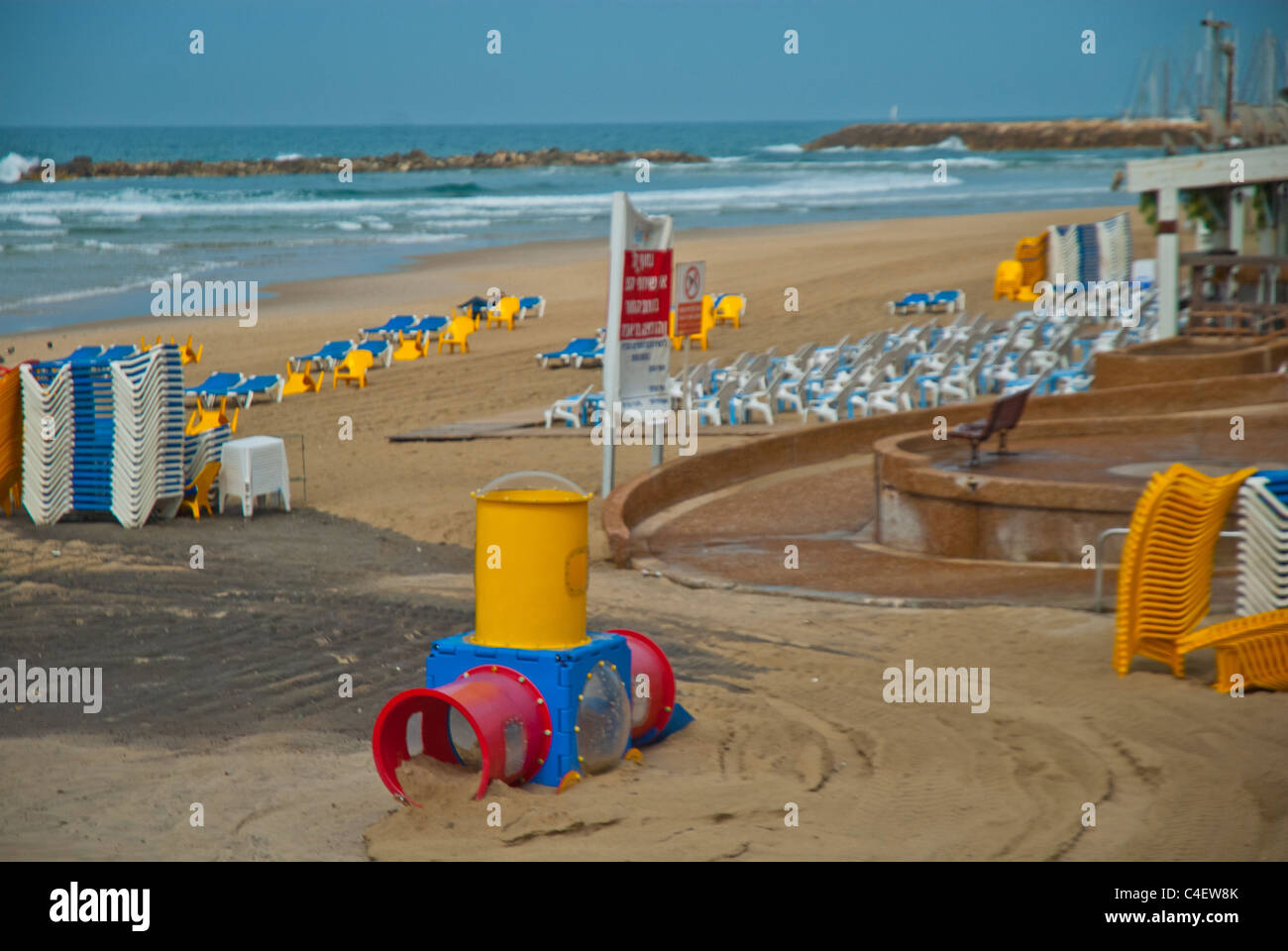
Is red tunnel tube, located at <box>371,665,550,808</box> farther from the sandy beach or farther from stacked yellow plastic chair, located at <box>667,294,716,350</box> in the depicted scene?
stacked yellow plastic chair, located at <box>667,294,716,350</box>

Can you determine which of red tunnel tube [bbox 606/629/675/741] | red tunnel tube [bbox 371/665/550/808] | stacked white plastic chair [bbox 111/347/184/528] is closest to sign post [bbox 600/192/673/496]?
stacked white plastic chair [bbox 111/347/184/528]

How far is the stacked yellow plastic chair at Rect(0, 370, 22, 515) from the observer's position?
35.9ft

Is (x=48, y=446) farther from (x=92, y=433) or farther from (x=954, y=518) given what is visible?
(x=954, y=518)

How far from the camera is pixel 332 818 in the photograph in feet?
15.5

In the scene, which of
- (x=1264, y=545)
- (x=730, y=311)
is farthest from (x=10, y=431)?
(x=730, y=311)

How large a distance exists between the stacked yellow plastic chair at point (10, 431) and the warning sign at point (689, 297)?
17.8 ft

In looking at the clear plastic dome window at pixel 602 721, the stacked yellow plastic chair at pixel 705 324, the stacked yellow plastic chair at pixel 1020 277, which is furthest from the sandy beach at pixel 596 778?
the stacked yellow plastic chair at pixel 1020 277

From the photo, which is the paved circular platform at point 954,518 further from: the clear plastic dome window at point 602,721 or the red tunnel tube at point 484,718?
the red tunnel tube at point 484,718

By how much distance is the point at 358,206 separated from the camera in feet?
205

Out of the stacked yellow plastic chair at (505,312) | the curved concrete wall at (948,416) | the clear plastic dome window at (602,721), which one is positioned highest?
the stacked yellow plastic chair at (505,312)

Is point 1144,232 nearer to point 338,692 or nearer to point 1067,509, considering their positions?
point 1067,509

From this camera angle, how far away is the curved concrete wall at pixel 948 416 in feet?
40.9
